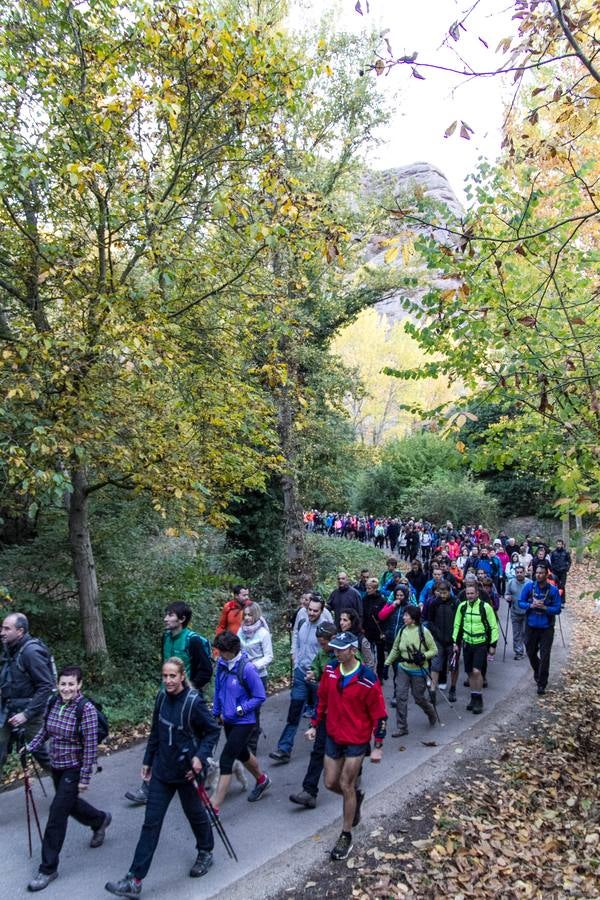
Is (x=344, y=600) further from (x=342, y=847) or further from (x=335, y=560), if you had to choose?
(x=335, y=560)

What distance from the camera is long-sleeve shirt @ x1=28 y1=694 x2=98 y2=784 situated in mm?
4789

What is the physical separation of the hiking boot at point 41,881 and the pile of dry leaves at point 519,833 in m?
2.29

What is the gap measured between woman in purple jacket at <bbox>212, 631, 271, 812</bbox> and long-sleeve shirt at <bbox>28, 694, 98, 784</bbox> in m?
1.29

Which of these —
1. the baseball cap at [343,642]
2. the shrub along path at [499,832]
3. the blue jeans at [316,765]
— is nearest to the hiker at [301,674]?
the blue jeans at [316,765]

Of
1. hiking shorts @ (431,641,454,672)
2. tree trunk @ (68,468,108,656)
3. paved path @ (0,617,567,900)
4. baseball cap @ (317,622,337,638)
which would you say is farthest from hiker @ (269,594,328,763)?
tree trunk @ (68,468,108,656)

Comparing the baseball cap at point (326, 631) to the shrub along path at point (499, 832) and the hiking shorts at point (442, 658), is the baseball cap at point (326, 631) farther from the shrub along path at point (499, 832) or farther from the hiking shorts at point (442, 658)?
the hiking shorts at point (442, 658)

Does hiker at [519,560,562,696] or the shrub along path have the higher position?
hiker at [519,560,562,696]

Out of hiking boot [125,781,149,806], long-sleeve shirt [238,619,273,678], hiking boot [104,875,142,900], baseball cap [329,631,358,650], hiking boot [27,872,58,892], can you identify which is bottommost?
hiking boot [27,872,58,892]

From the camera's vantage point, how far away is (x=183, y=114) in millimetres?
8023

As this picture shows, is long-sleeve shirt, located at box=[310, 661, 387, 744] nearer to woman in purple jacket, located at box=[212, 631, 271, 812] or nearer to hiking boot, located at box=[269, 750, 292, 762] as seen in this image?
woman in purple jacket, located at box=[212, 631, 271, 812]

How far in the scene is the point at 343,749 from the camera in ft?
17.2

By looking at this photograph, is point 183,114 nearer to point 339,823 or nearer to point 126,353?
point 126,353

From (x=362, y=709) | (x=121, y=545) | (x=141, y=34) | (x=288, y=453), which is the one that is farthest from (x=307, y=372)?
(x=362, y=709)

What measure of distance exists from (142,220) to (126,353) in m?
1.90
